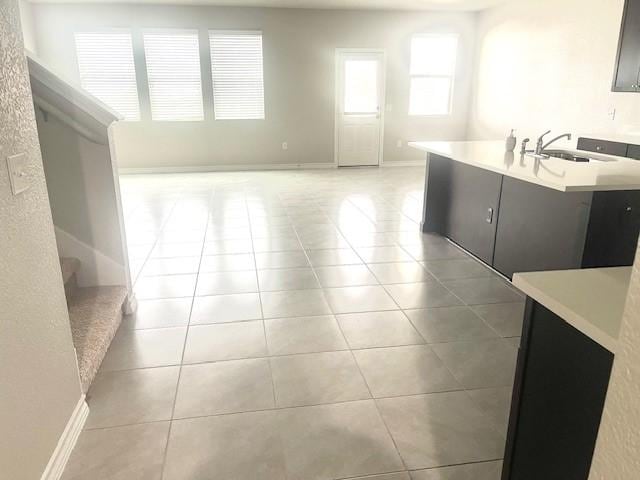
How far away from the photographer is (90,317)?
2498 millimetres

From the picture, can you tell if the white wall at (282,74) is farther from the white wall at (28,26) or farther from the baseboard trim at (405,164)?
the baseboard trim at (405,164)

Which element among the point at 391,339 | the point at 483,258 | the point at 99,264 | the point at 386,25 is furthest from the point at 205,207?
the point at 386,25


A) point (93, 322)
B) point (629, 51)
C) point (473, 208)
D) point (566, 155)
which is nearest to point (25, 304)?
point (93, 322)

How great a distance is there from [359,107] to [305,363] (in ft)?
23.0

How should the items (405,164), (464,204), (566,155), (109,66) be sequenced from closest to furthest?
1. (566,155)
2. (464,204)
3. (109,66)
4. (405,164)

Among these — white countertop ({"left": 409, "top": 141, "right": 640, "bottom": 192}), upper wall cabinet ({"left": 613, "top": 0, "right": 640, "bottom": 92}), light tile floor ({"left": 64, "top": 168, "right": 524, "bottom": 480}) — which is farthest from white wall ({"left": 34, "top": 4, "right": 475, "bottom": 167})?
white countertop ({"left": 409, "top": 141, "right": 640, "bottom": 192})

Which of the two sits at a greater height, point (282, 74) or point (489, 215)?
point (282, 74)

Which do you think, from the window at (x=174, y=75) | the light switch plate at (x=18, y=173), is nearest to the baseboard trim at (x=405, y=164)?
the window at (x=174, y=75)

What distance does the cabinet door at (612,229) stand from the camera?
263 centimetres

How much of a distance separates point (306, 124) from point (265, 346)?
6.52 metres

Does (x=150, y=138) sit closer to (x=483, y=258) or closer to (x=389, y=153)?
(x=389, y=153)

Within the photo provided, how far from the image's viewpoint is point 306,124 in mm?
8500

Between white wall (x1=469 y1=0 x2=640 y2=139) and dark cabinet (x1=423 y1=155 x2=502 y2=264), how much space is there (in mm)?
2287

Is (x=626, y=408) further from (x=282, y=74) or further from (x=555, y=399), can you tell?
(x=282, y=74)
